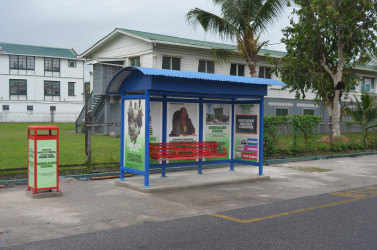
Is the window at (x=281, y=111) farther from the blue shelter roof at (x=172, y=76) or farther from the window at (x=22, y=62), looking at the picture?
the window at (x=22, y=62)

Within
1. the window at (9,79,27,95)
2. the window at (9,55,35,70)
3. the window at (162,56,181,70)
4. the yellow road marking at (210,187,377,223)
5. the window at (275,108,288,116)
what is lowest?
the yellow road marking at (210,187,377,223)

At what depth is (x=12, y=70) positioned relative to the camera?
5028 cm

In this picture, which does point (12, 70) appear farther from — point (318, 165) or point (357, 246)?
point (357, 246)

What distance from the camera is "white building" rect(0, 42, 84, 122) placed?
49844mm

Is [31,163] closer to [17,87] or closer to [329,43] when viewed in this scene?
[329,43]

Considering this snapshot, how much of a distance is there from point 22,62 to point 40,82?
3.28 meters

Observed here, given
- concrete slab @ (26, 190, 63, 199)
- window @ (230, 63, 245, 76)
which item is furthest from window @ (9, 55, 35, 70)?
concrete slab @ (26, 190, 63, 199)

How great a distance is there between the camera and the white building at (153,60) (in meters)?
22.9

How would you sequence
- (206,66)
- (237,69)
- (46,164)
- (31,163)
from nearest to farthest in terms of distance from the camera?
(46,164)
(31,163)
(206,66)
(237,69)

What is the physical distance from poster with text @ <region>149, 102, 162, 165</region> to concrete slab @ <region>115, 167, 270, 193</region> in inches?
25.5

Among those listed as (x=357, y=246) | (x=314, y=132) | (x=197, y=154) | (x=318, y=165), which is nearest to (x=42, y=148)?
(x=197, y=154)

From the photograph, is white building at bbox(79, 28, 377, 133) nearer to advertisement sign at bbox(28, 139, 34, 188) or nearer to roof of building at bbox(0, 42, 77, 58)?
advertisement sign at bbox(28, 139, 34, 188)

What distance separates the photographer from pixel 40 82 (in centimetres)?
5225

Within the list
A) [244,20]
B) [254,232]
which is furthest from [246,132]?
[244,20]
